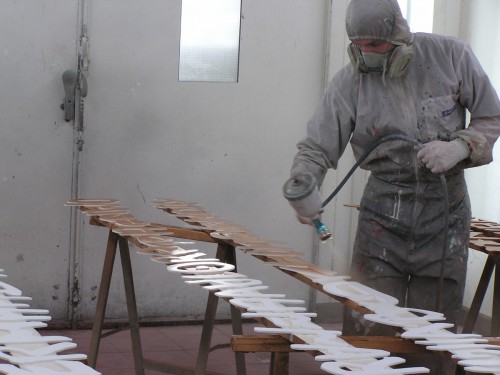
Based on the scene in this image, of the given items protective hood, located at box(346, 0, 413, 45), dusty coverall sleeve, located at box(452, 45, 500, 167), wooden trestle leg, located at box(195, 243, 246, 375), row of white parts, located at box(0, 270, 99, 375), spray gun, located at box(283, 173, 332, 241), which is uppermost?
protective hood, located at box(346, 0, 413, 45)

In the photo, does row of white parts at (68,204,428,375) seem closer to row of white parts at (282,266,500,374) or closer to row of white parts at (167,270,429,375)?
row of white parts at (167,270,429,375)

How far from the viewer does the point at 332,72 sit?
6441 mm

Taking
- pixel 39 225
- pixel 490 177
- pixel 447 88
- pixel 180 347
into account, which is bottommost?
pixel 180 347

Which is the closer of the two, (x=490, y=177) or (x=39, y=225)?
(x=39, y=225)

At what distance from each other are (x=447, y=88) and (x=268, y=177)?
246 cm

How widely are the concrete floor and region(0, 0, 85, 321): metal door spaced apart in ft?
1.50

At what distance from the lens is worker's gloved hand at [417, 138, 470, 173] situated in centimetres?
384

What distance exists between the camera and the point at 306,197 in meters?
3.76

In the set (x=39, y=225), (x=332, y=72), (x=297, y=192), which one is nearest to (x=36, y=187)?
(x=39, y=225)

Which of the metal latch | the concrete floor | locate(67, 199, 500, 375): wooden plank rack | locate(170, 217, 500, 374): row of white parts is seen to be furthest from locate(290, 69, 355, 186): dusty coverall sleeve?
the metal latch

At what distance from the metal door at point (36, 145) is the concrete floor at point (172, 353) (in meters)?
0.46

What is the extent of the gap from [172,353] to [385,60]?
250 centimetres

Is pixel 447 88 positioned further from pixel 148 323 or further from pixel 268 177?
pixel 148 323

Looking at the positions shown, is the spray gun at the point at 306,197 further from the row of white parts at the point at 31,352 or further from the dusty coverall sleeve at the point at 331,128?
the row of white parts at the point at 31,352
